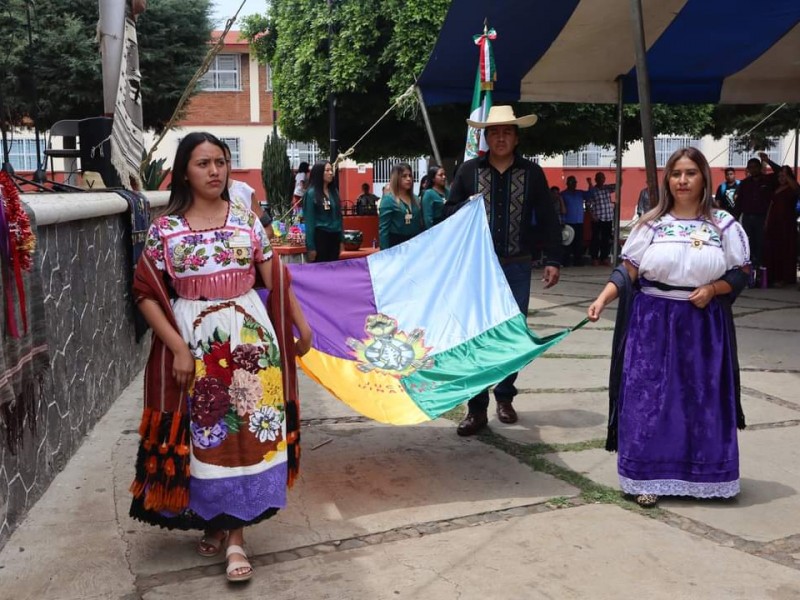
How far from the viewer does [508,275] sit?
18.0ft

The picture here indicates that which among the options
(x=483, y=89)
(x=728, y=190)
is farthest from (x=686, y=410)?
(x=728, y=190)

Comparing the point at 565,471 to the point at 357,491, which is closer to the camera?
the point at 357,491

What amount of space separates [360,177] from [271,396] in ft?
110

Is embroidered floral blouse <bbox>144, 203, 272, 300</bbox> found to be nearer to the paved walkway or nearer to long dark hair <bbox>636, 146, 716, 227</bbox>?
the paved walkway

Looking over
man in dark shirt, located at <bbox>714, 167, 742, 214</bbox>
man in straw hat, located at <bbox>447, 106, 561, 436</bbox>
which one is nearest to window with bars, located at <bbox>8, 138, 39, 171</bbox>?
man in dark shirt, located at <bbox>714, 167, 742, 214</bbox>

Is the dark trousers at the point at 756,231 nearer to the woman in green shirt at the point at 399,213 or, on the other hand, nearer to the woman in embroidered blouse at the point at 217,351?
the woman in green shirt at the point at 399,213

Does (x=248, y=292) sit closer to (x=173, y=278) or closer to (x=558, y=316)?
(x=173, y=278)

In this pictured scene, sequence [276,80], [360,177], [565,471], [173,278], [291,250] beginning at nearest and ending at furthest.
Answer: [173,278]
[565,471]
[291,250]
[276,80]
[360,177]

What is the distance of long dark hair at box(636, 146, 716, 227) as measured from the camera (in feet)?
13.8

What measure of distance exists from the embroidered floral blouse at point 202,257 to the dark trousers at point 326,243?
6.88 meters

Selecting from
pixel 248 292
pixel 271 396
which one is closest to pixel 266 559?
pixel 271 396

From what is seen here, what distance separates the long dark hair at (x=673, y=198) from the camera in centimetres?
420

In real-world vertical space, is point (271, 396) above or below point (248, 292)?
below

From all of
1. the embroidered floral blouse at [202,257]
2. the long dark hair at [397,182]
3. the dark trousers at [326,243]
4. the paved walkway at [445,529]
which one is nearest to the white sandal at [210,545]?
the paved walkway at [445,529]
